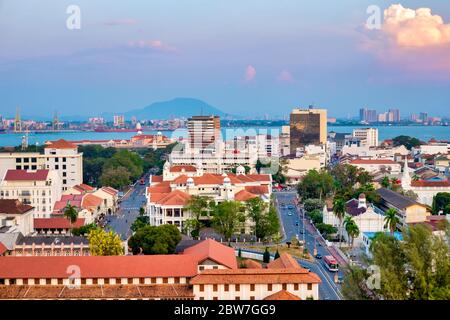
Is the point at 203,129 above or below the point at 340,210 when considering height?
above

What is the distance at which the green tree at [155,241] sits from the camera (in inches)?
316

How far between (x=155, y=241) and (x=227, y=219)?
2440 millimetres

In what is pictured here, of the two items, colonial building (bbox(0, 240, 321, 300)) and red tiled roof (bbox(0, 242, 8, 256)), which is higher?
colonial building (bbox(0, 240, 321, 300))

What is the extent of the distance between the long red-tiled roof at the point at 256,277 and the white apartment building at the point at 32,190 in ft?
23.9

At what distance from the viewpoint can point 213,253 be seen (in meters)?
7.02

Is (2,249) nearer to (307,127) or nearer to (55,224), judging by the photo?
(55,224)

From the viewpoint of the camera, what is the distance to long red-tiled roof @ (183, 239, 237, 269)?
267 inches

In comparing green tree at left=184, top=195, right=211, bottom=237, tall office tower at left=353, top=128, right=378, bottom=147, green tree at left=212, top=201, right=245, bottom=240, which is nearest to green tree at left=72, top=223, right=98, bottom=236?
green tree at left=184, top=195, right=211, bottom=237

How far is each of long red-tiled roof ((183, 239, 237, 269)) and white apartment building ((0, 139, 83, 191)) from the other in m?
8.99

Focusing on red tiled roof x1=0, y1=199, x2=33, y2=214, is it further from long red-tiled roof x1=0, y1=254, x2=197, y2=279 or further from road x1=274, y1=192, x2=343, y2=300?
road x1=274, y1=192, x2=343, y2=300

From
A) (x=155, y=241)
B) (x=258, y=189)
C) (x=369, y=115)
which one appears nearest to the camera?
(x=155, y=241)

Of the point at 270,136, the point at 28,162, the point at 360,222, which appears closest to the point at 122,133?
the point at 270,136

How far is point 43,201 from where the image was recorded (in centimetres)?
1246

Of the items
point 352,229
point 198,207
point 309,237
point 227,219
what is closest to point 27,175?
point 198,207
